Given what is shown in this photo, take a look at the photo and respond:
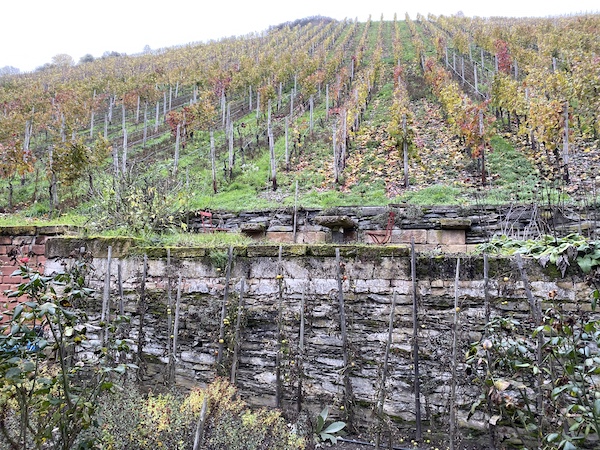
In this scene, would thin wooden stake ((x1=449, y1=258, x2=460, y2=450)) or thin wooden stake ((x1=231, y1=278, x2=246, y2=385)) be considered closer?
thin wooden stake ((x1=449, y1=258, x2=460, y2=450))

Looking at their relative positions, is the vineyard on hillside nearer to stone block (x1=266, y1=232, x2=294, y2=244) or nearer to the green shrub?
stone block (x1=266, y1=232, x2=294, y2=244)

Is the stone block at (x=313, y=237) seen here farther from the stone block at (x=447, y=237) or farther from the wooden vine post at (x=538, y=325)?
the wooden vine post at (x=538, y=325)

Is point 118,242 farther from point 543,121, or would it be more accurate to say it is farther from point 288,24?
point 288,24

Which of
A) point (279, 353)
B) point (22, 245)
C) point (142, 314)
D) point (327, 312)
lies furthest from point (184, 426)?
point (22, 245)

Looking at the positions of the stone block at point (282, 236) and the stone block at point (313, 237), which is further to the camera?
the stone block at point (282, 236)

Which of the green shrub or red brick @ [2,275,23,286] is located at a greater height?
red brick @ [2,275,23,286]

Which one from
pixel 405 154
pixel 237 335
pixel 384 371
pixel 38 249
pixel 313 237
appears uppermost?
pixel 405 154

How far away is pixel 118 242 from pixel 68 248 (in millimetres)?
590

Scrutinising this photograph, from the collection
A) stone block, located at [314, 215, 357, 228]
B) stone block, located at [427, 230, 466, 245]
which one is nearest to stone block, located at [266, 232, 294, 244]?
stone block, located at [314, 215, 357, 228]

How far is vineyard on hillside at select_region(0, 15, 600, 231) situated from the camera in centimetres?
995

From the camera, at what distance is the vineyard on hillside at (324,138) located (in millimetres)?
9945

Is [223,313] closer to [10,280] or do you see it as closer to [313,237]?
[10,280]

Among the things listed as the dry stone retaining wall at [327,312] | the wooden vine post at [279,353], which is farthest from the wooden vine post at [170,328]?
the wooden vine post at [279,353]

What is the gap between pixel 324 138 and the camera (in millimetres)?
16828
